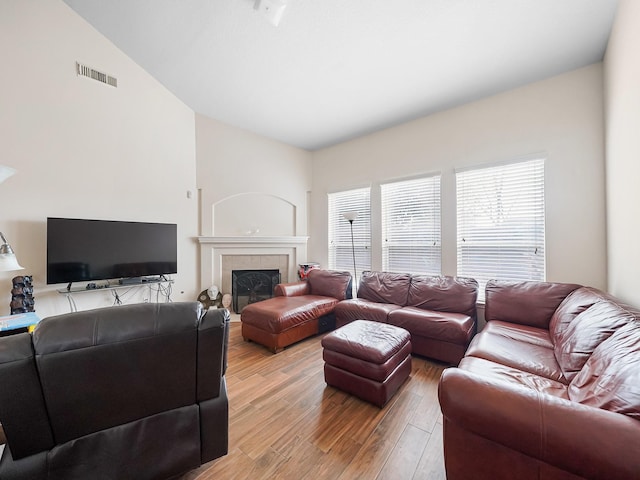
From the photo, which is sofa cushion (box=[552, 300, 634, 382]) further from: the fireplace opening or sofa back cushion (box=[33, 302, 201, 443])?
the fireplace opening

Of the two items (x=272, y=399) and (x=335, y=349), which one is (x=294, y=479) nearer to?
(x=272, y=399)

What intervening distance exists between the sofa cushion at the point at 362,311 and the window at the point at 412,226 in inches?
33.0

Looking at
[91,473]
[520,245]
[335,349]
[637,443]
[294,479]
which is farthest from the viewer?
[520,245]

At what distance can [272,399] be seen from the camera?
6.56ft

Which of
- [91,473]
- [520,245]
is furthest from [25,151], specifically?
[520,245]

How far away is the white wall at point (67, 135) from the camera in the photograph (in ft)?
6.79

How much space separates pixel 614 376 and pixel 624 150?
Answer: 5.93 feet

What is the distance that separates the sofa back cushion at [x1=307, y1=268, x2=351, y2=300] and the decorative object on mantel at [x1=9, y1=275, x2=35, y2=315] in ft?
9.81

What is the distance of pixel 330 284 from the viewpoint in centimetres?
380

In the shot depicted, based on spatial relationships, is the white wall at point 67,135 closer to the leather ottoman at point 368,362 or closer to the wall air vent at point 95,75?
the wall air vent at point 95,75

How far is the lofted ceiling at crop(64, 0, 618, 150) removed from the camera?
197 centimetres

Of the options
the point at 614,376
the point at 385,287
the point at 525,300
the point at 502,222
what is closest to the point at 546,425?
the point at 614,376

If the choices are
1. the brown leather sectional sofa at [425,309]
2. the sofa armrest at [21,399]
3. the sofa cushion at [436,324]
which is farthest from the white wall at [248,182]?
the sofa armrest at [21,399]

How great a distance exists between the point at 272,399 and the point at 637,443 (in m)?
1.95
